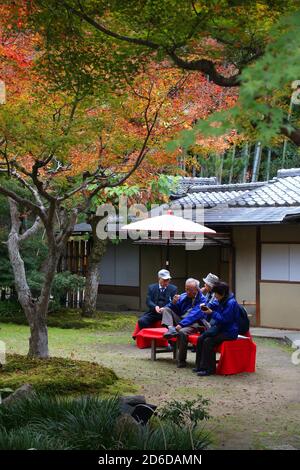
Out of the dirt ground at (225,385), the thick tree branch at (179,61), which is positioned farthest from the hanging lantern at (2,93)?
the dirt ground at (225,385)

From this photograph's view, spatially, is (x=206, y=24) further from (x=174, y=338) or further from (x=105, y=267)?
(x=105, y=267)

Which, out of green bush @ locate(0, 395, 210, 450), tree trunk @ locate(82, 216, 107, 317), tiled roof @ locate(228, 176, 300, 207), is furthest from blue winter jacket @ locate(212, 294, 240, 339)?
tree trunk @ locate(82, 216, 107, 317)

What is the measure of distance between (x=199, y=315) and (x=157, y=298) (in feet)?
5.64

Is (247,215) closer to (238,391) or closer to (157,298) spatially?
(157,298)

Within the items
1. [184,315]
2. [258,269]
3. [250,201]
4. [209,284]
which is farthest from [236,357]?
[250,201]

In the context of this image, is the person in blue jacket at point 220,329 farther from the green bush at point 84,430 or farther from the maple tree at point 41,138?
the green bush at point 84,430

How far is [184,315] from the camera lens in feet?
35.0

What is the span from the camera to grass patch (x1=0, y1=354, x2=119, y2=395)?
7902 mm

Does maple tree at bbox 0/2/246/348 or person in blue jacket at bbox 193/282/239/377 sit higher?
maple tree at bbox 0/2/246/348

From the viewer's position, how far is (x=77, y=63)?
25.2ft

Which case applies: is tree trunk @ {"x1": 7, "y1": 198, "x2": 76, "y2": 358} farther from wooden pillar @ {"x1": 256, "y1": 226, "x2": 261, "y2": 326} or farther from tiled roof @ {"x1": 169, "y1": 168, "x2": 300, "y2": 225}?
wooden pillar @ {"x1": 256, "y1": 226, "x2": 261, "y2": 326}

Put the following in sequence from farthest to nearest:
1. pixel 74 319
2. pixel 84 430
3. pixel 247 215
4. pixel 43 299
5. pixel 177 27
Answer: pixel 74 319, pixel 247 215, pixel 43 299, pixel 177 27, pixel 84 430

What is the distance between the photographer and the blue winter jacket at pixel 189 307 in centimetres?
1030

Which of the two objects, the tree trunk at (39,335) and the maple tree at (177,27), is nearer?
the maple tree at (177,27)
